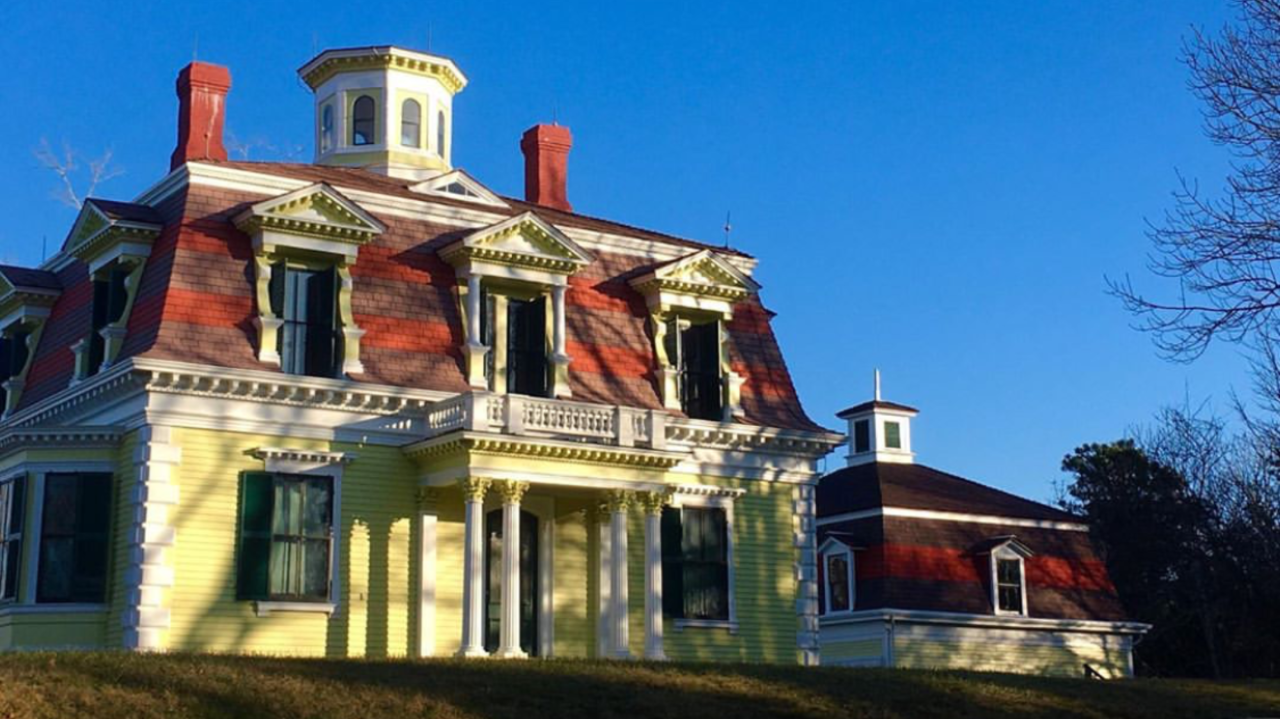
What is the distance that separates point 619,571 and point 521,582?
200cm

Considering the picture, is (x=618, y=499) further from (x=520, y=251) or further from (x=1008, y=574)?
(x=1008, y=574)

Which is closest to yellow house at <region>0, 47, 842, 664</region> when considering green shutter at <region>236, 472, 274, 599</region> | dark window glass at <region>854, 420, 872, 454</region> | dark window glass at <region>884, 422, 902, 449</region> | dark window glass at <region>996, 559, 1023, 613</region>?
green shutter at <region>236, 472, 274, 599</region>

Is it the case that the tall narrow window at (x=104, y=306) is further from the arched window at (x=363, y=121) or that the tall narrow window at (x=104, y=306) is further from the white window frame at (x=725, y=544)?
the white window frame at (x=725, y=544)

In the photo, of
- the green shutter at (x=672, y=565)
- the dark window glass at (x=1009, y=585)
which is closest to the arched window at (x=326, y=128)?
the green shutter at (x=672, y=565)

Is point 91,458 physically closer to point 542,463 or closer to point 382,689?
point 542,463

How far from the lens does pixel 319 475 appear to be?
29.5 metres

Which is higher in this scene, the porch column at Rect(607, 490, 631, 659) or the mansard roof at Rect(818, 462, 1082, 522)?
the mansard roof at Rect(818, 462, 1082, 522)

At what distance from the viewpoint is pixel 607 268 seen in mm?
34125

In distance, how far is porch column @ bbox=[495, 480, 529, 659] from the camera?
96.9 ft

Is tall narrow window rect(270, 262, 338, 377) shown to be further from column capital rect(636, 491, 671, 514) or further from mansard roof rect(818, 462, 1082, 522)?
mansard roof rect(818, 462, 1082, 522)

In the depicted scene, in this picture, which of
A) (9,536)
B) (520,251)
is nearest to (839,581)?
(520,251)

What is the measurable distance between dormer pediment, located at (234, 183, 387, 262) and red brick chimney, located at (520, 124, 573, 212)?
938cm

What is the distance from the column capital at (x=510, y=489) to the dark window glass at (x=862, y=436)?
2534 centimetres

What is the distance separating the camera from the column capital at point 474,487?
96.0ft
